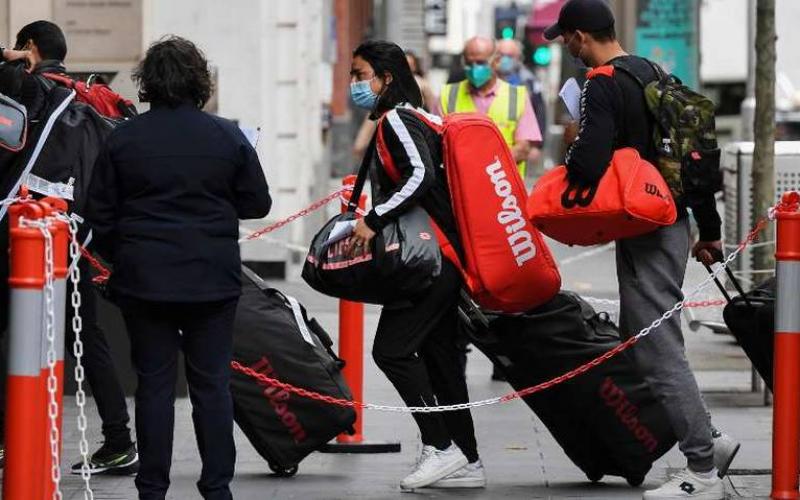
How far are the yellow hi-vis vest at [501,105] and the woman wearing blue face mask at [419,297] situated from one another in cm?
318

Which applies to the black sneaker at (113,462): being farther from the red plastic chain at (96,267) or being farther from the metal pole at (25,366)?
the metal pole at (25,366)

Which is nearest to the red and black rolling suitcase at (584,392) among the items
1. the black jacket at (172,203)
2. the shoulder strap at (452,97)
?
the black jacket at (172,203)

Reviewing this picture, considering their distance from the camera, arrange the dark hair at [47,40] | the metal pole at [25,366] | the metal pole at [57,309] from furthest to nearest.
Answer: the dark hair at [47,40]
the metal pole at [57,309]
the metal pole at [25,366]

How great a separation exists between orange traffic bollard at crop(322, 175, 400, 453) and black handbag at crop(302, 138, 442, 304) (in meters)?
1.06

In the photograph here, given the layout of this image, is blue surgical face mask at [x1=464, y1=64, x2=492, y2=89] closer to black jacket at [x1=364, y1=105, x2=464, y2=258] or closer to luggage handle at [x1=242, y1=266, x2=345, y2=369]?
luggage handle at [x1=242, y1=266, x2=345, y2=369]

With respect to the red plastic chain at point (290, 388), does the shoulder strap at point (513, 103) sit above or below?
above

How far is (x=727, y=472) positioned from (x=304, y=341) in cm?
179

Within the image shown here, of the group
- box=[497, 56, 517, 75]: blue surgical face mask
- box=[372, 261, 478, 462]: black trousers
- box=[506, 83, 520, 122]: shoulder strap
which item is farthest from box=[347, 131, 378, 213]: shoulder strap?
box=[497, 56, 517, 75]: blue surgical face mask

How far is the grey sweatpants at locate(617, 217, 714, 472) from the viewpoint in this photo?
7.04 metres

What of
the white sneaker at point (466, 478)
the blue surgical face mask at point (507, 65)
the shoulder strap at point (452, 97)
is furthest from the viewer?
the blue surgical face mask at point (507, 65)

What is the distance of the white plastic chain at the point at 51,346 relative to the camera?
18.6 feet

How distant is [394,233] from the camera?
23.8ft

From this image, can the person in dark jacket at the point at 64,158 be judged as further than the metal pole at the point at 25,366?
Yes

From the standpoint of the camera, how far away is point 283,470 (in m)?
7.74
